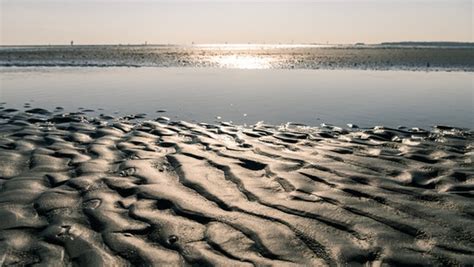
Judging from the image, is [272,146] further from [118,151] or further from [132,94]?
[132,94]

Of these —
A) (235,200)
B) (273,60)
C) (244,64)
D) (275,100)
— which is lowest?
(235,200)

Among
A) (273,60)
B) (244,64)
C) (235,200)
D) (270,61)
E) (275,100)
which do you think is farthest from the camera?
(273,60)

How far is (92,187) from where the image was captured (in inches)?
310

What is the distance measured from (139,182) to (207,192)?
59.4 inches

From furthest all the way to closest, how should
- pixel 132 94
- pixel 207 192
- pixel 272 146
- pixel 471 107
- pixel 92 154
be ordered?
pixel 132 94
pixel 471 107
pixel 272 146
pixel 92 154
pixel 207 192

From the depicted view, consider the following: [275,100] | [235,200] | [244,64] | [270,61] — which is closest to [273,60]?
[270,61]

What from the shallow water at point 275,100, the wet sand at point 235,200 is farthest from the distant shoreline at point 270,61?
the wet sand at point 235,200

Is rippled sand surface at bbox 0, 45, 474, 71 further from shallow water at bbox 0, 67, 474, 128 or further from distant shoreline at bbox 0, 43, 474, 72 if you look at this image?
shallow water at bbox 0, 67, 474, 128

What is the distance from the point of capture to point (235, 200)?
7.12 metres

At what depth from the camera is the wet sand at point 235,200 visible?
5.47 meters

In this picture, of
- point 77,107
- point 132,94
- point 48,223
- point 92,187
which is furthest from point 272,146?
point 132,94

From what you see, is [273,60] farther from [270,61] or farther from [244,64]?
[244,64]

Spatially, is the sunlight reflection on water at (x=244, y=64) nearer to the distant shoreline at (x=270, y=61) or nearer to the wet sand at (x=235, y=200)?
the distant shoreline at (x=270, y=61)

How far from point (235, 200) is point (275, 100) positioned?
1508 cm
